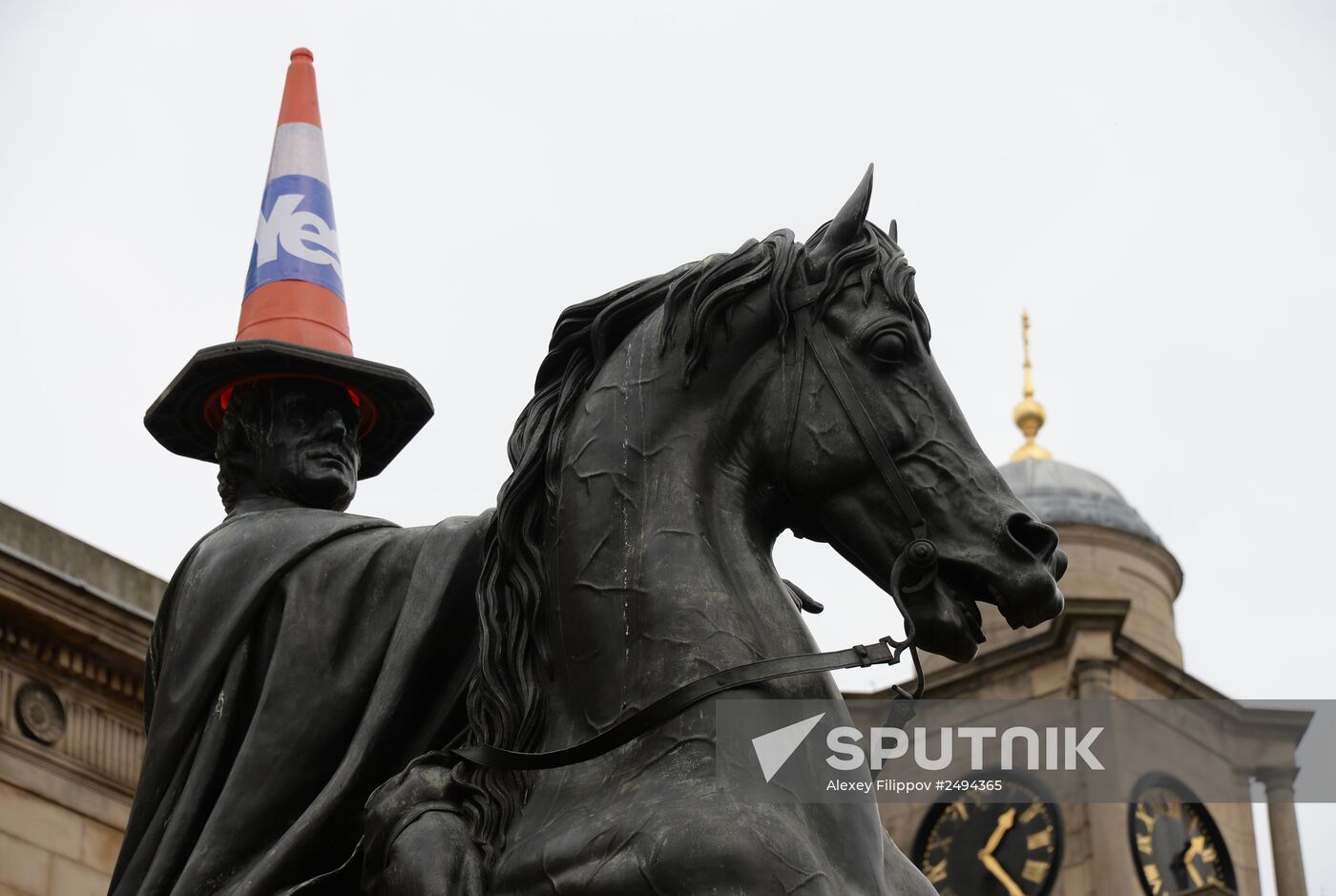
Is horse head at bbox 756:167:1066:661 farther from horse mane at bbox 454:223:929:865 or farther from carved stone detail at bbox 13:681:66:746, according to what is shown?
carved stone detail at bbox 13:681:66:746

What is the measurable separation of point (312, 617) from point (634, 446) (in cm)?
123

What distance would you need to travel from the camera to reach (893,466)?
7.53m

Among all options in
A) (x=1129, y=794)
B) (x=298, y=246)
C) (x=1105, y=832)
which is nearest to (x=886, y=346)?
(x=298, y=246)

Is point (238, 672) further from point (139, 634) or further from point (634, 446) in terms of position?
point (139, 634)

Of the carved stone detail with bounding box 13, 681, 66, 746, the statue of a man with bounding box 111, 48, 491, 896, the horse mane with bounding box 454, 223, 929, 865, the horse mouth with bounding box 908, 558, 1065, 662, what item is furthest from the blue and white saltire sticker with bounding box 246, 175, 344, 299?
the carved stone detail with bounding box 13, 681, 66, 746

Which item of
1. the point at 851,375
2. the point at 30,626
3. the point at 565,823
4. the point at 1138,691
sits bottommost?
the point at 565,823

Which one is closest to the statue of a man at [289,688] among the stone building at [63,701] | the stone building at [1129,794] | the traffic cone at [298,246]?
the traffic cone at [298,246]

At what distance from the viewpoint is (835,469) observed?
7.54 metres

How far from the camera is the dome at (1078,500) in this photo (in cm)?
6050

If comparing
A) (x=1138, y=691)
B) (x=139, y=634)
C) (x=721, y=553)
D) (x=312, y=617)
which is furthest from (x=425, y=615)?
(x=1138, y=691)

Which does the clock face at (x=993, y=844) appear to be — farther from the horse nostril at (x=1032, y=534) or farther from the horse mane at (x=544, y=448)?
the horse nostril at (x=1032, y=534)

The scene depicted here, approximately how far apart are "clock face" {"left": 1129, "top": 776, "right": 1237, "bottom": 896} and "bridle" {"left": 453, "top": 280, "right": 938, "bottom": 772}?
49.5 metres

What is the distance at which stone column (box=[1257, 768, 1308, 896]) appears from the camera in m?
58.1

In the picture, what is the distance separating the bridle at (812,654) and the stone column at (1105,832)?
166ft
